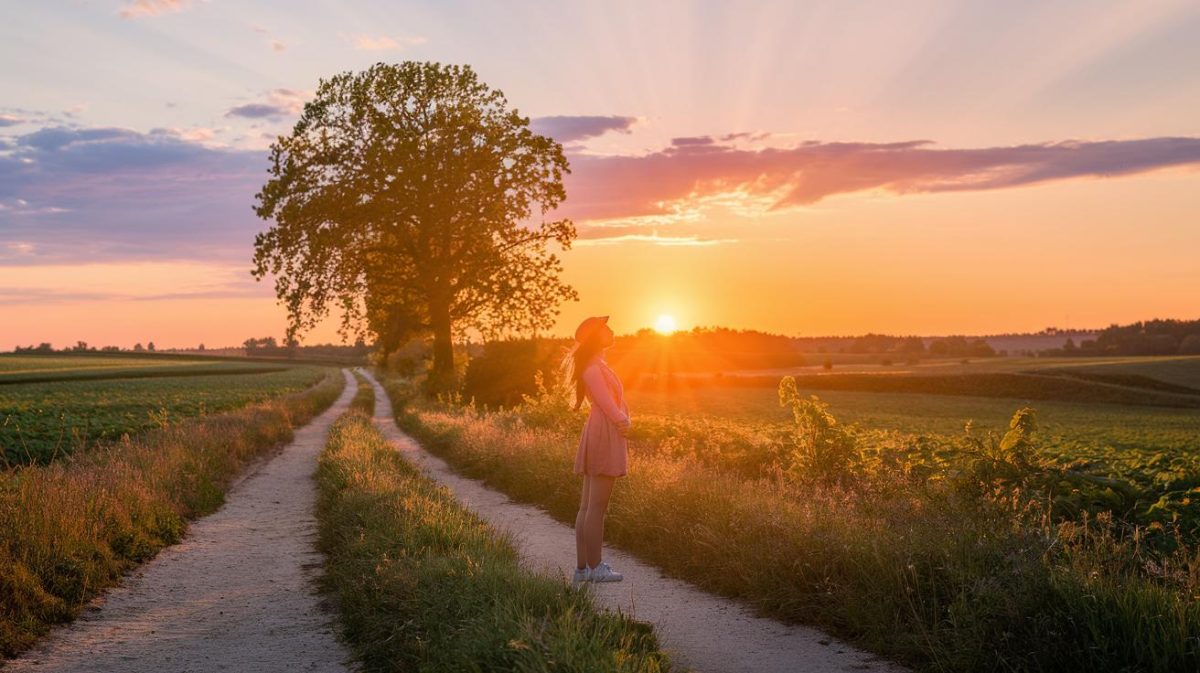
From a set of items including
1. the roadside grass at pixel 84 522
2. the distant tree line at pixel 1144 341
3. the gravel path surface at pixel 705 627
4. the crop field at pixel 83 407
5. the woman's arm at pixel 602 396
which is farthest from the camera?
the distant tree line at pixel 1144 341

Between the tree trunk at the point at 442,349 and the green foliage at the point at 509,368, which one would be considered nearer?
the tree trunk at the point at 442,349

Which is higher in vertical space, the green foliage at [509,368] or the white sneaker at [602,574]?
the green foliage at [509,368]

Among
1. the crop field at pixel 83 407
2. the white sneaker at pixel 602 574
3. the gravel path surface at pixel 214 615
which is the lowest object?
the gravel path surface at pixel 214 615

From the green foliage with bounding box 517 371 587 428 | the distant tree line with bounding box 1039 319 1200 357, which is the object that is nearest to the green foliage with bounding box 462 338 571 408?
the green foliage with bounding box 517 371 587 428

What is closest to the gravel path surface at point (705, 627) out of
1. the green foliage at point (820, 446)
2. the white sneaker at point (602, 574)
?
the white sneaker at point (602, 574)

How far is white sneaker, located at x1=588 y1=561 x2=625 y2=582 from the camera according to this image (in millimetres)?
8441

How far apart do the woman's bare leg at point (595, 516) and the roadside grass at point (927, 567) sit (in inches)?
41.8

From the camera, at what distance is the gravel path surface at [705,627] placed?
20.2 ft

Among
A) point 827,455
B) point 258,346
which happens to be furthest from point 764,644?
point 258,346

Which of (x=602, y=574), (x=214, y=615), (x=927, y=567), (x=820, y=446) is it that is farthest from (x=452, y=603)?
(x=820, y=446)

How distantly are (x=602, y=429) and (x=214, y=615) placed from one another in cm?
391

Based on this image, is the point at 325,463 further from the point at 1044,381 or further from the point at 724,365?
the point at 724,365

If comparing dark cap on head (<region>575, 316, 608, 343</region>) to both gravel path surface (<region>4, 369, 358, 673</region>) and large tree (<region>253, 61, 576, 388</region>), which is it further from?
large tree (<region>253, 61, 576, 388</region>)

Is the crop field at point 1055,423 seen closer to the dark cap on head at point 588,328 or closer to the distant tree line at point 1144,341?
the dark cap on head at point 588,328
